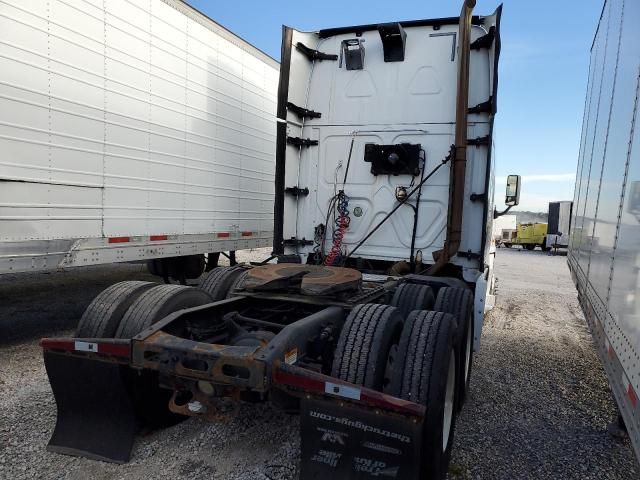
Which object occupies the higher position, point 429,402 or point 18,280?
point 429,402

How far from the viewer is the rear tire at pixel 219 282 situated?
14.3 feet

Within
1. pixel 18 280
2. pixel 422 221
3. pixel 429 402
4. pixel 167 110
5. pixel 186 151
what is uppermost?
pixel 167 110

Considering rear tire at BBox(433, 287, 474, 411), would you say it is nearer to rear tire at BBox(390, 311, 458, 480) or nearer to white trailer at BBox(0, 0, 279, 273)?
rear tire at BBox(390, 311, 458, 480)

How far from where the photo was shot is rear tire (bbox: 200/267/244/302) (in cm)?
436

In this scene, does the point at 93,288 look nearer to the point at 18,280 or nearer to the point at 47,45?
the point at 18,280

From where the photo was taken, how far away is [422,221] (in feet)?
17.8

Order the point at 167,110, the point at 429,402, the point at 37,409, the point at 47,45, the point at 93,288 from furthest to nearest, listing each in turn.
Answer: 1. the point at 93,288
2. the point at 167,110
3. the point at 47,45
4. the point at 37,409
5. the point at 429,402

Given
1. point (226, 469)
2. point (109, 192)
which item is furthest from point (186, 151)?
point (226, 469)

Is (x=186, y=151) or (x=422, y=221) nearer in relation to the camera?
(x=422, y=221)

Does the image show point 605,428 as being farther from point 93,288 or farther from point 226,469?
point 93,288

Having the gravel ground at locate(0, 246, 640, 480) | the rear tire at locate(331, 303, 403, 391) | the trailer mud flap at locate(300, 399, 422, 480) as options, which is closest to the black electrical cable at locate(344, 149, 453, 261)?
the gravel ground at locate(0, 246, 640, 480)

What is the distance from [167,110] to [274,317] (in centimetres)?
348

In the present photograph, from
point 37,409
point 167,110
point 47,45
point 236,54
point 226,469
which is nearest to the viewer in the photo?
point 226,469

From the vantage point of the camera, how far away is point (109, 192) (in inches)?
210
